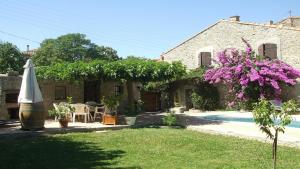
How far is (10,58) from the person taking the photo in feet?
146

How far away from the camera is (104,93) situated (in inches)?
966

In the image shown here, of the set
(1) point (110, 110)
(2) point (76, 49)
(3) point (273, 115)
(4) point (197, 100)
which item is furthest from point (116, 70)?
(2) point (76, 49)

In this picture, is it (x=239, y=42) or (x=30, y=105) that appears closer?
(x=30, y=105)

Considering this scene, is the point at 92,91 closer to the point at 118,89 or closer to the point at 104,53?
the point at 118,89

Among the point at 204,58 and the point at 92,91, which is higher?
the point at 204,58

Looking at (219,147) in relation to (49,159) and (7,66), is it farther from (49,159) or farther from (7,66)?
(7,66)

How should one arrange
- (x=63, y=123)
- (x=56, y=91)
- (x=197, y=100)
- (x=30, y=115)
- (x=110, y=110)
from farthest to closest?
(x=197, y=100)
(x=56, y=91)
(x=110, y=110)
(x=63, y=123)
(x=30, y=115)

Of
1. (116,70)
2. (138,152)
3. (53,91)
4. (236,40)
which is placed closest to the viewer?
(138,152)

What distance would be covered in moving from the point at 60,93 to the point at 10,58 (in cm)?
2461

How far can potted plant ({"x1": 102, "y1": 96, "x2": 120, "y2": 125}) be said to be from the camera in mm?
17219

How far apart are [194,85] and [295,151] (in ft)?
57.4

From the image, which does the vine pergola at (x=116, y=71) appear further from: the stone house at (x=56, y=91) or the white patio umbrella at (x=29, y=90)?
the white patio umbrella at (x=29, y=90)

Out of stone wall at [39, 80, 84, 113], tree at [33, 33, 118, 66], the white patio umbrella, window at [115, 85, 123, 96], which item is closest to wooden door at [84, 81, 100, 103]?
stone wall at [39, 80, 84, 113]

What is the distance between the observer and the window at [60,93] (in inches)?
882
